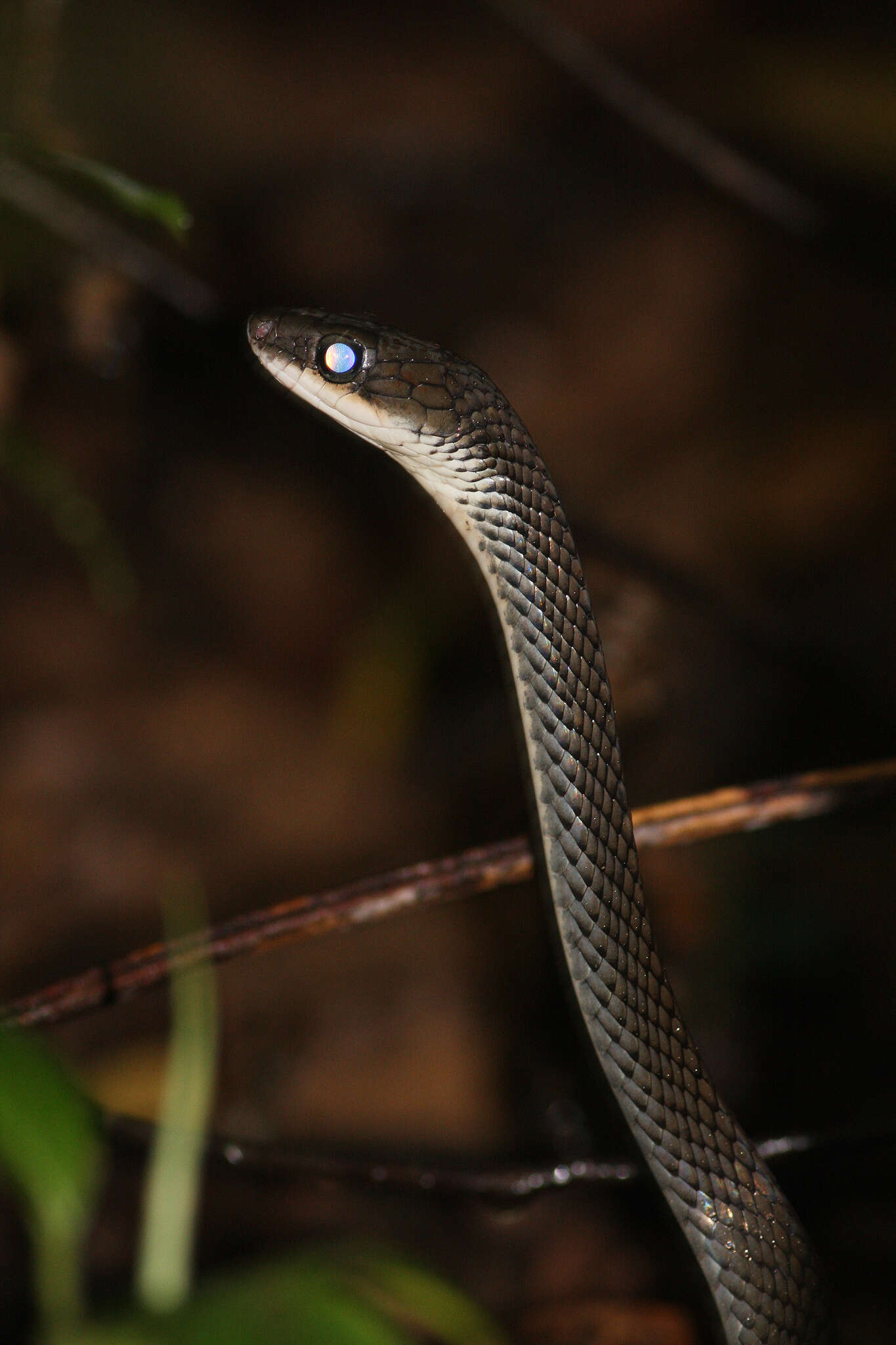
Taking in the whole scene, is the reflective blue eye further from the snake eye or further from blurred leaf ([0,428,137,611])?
blurred leaf ([0,428,137,611])

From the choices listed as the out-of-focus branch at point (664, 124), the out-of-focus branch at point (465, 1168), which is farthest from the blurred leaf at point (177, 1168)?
the out-of-focus branch at point (664, 124)

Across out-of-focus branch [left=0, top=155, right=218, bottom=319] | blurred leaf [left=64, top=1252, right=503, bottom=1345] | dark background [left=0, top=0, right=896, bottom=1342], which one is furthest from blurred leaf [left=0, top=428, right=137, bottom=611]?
blurred leaf [left=64, top=1252, right=503, bottom=1345]

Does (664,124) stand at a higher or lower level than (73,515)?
higher

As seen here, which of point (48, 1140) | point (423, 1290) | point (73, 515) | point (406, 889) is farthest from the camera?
point (73, 515)

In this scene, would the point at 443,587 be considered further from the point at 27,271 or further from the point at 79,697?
the point at 27,271

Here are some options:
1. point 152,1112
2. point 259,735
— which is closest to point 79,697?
point 259,735

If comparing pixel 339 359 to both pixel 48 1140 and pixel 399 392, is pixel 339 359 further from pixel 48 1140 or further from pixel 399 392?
pixel 48 1140

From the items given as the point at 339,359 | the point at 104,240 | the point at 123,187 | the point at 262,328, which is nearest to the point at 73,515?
the point at 104,240

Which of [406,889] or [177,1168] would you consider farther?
[406,889]
